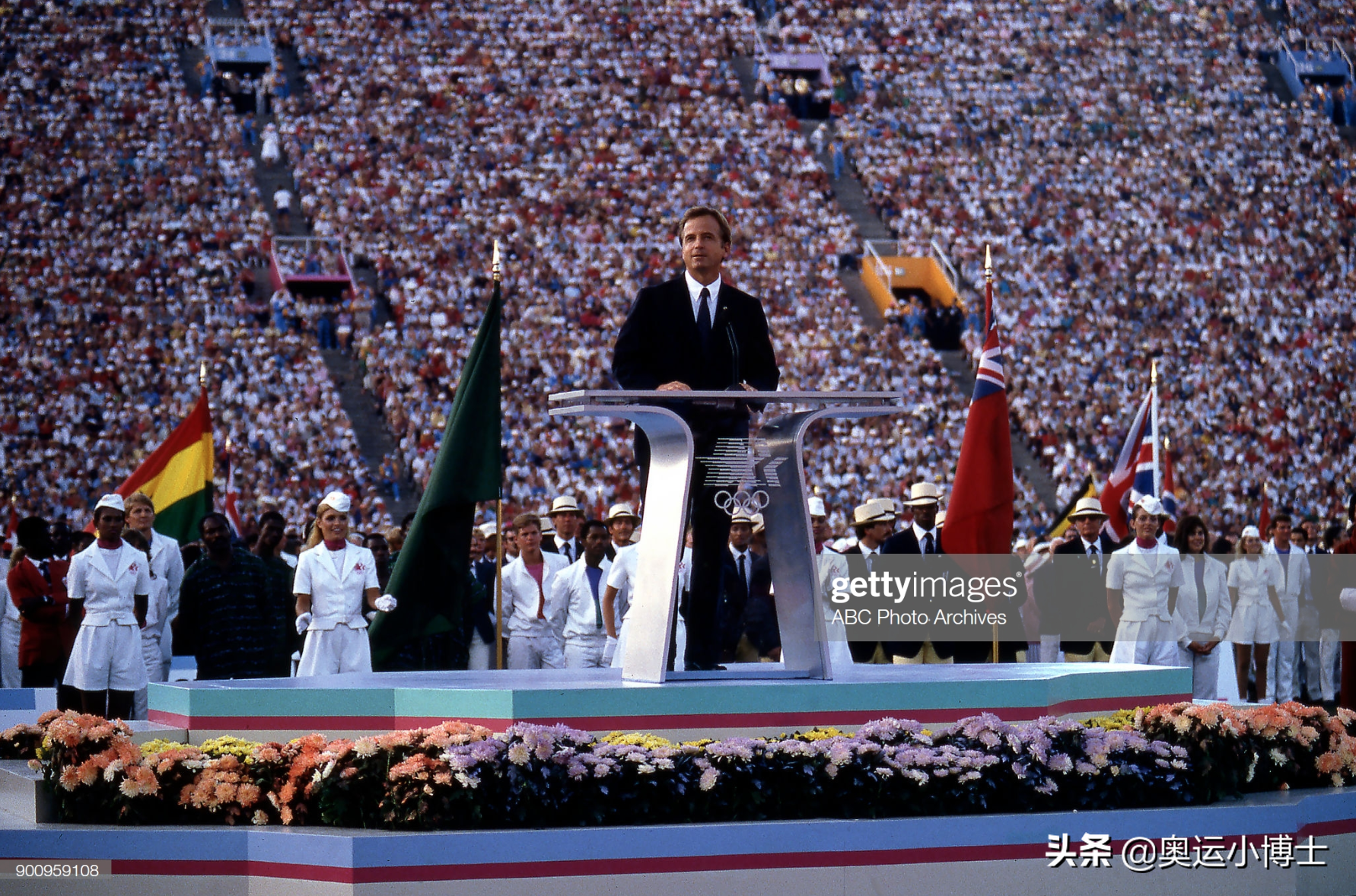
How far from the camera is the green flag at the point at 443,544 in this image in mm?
10984

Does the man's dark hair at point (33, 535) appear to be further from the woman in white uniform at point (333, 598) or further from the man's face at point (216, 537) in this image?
the woman in white uniform at point (333, 598)

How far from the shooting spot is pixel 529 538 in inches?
501

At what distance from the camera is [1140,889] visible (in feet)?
21.8

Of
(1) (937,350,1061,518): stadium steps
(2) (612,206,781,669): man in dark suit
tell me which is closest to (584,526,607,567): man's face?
(2) (612,206,781,669): man in dark suit

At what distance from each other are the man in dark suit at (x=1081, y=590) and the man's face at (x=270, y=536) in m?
5.86

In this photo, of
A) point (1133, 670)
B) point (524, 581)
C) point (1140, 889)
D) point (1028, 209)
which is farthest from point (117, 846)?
point (1028, 209)

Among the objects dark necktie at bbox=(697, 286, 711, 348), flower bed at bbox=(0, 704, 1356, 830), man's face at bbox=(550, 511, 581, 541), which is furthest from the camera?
man's face at bbox=(550, 511, 581, 541)

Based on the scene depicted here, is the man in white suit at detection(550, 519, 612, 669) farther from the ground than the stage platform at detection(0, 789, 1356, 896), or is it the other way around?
the man in white suit at detection(550, 519, 612, 669)

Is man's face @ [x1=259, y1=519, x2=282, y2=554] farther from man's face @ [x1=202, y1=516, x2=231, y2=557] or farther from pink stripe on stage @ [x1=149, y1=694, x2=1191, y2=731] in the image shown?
pink stripe on stage @ [x1=149, y1=694, x2=1191, y2=731]

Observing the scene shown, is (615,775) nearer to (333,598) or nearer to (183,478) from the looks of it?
(333,598)

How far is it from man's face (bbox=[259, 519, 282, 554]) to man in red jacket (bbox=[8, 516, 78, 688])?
1459 mm

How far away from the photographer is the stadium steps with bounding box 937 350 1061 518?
30516 millimetres

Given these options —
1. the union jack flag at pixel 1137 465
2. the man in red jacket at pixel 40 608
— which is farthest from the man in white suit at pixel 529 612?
the union jack flag at pixel 1137 465

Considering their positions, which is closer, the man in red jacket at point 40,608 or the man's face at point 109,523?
the man's face at point 109,523
